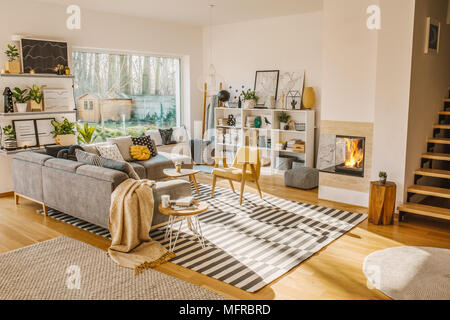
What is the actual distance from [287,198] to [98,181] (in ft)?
9.50

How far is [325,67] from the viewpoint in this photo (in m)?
5.78

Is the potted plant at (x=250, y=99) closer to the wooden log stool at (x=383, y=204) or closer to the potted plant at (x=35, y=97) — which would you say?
the wooden log stool at (x=383, y=204)

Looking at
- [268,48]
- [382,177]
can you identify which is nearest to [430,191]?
[382,177]

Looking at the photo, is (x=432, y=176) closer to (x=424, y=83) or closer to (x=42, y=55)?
(x=424, y=83)

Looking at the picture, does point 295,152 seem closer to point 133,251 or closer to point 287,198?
point 287,198

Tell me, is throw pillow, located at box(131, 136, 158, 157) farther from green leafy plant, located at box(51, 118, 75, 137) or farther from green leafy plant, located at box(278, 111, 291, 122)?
green leafy plant, located at box(278, 111, 291, 122)

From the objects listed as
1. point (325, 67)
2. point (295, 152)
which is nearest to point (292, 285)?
point (325, 67)

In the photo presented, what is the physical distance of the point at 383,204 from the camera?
4.92 m

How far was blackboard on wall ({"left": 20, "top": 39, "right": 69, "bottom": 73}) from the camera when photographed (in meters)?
6.13

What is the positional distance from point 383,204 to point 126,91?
5.25 m

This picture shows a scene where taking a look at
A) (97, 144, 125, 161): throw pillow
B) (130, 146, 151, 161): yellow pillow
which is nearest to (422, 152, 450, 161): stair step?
(130, 146, 151, 161): yellow pillow

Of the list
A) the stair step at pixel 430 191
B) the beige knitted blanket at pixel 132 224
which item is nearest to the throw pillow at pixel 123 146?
the beige knitted blanket at pixel 132 224

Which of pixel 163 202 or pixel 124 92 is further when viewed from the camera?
pixel 124 92
